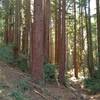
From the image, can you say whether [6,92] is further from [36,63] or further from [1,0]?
[1,0]

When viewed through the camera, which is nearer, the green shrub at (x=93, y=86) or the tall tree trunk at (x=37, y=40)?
the tall tree trunk at (x=37, y=40)

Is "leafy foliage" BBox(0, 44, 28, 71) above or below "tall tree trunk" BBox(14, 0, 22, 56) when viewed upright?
below

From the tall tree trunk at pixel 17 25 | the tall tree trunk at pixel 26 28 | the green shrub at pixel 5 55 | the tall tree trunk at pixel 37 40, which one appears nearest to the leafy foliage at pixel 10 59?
the green shrub at pixel 5 55

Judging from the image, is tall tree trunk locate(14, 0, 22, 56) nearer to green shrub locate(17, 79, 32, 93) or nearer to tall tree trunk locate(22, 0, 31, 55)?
tall tree trunk locate(22, 0, 31, 55)

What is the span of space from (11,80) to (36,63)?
1.39m

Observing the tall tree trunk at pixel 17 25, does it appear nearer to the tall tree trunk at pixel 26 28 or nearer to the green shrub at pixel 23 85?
the tall tree trunk at pixel 26 28


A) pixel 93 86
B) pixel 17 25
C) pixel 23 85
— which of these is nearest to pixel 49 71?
pixel 93 86

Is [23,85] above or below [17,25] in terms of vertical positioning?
below

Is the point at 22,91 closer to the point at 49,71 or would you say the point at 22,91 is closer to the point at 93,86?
the point at 49,71

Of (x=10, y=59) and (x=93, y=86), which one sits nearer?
(x=93, y=86)

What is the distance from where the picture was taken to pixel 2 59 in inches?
742

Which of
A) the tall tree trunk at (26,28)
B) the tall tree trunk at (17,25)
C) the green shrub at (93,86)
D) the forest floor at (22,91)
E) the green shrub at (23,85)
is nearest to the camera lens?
the forest floor at (22,91)

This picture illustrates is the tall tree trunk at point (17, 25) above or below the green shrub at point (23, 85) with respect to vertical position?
above

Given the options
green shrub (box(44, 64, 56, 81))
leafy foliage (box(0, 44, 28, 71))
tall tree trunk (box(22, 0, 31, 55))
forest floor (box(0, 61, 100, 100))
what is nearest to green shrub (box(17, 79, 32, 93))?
forest floor (box(0, 61, 100, 100))
